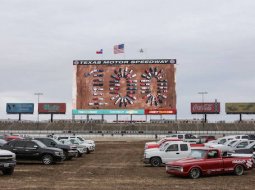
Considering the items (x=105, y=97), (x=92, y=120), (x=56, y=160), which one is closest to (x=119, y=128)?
(x=92, y=120)

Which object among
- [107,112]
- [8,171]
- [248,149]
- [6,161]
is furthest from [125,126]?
[6,161]

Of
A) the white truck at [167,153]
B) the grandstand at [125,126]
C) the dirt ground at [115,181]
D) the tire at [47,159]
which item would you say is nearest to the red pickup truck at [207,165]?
the dirt ground at [115,181]

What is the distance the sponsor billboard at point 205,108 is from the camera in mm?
114806

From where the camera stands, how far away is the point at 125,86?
299ft

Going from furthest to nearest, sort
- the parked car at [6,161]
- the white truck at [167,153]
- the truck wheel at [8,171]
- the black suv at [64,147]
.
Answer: the black suv at [64,147] → the white truck at [167,153] → the truck wheel at [8,171] → the parked car at [6,161]

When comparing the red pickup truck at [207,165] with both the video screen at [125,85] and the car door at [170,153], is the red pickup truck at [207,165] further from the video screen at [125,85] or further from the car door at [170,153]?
the video screen at [125,85]

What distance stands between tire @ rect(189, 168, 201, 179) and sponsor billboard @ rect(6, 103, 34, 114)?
107268 millimetres

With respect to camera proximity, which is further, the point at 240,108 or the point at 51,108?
the point at 51,108

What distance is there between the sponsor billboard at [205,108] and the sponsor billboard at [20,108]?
45529mm

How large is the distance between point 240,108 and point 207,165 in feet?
334

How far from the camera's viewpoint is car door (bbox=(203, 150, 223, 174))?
1930cm

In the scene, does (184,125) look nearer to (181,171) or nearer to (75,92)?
(75,92)

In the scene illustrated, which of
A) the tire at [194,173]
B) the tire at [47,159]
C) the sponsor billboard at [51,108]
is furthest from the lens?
the sponsor billboard at [51,108]

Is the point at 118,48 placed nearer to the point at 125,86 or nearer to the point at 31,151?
the point at 125,86
